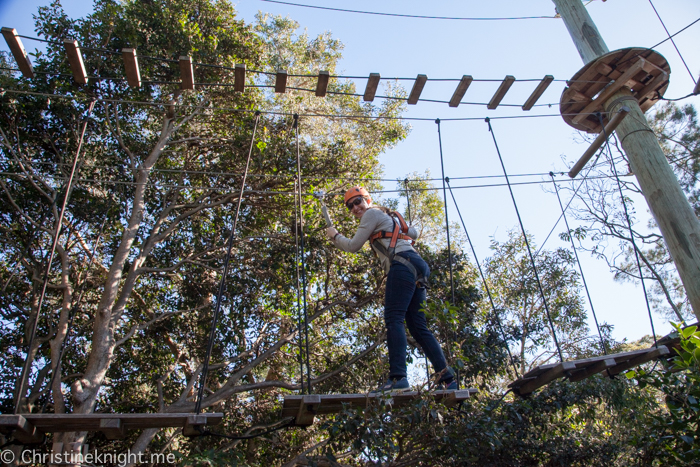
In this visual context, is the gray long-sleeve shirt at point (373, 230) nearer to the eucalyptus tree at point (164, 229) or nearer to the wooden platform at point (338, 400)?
the wooden platform at point (338, 400)

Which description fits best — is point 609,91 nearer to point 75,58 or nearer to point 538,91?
point 538,91

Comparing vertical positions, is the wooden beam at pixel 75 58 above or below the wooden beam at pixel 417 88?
above

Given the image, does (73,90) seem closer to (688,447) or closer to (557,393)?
(557,393)

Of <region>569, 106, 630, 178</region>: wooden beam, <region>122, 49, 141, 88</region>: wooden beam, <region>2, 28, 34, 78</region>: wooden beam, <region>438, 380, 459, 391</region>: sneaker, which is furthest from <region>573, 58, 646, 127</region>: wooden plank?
<region>2, 28, 34, 78</region>: wooden beam

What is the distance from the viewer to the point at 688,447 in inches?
118

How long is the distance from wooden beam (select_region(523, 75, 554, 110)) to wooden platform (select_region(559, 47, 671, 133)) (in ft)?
0.49

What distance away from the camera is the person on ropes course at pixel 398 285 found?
133 inches

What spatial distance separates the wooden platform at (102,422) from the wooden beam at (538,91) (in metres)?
3.40

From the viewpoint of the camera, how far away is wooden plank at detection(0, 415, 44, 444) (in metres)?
2.82

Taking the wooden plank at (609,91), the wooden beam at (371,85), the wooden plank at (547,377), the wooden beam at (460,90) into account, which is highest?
the wooden beam at (460,90)

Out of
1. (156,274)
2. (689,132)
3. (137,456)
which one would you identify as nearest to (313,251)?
(156,274)

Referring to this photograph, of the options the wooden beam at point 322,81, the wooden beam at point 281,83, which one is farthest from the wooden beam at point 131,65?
the wooden beam at point 322,81

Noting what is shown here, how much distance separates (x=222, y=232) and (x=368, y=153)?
8.86 feet

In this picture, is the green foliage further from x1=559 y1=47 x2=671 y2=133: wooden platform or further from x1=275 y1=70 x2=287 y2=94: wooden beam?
x1=275 y1=70 x2=287 y2=94: wooden beam
